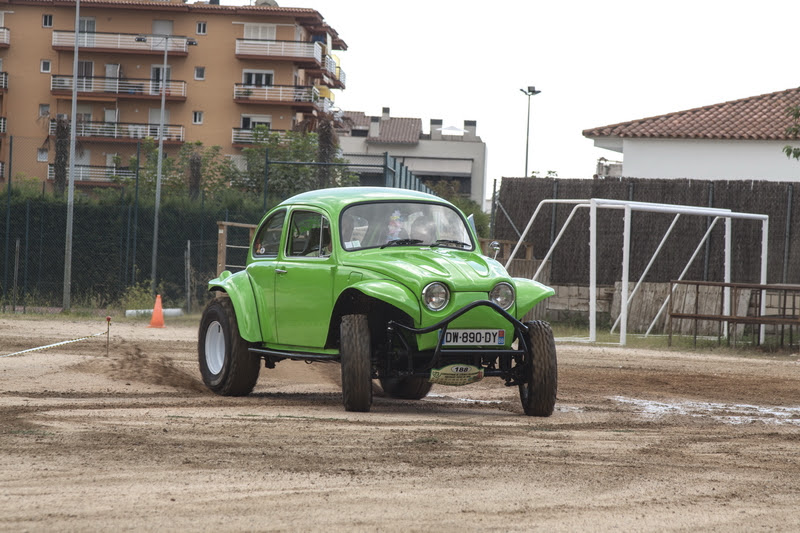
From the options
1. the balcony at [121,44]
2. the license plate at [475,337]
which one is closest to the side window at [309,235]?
the license plate at [475,337]

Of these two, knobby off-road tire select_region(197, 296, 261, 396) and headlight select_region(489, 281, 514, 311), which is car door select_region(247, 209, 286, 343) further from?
headlight select_region(489, 281, 514, 311)

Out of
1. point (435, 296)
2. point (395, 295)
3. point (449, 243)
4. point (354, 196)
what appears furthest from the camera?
point (354, 196)

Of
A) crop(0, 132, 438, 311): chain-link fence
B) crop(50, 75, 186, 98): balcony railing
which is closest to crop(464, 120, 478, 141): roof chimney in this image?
crop(50, 75, 186, 98): balcony railing

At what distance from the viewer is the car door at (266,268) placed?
37.7 ft

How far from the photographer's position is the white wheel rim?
39.4ft

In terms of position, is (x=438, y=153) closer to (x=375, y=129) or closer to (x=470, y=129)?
(x=375, y=129)

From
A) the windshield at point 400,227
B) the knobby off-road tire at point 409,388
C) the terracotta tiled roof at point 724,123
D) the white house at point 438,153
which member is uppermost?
the white house at point 438,153

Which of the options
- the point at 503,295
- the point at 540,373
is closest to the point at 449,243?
the point at 503,295

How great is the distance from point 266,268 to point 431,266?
82.0 inches

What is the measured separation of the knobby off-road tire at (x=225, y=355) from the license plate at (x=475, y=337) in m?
2.50

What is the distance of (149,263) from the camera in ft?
97.6

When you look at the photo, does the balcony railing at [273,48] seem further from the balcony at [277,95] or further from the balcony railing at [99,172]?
the balcony railing at [99,172]

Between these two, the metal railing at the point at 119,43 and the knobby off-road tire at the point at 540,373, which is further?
the metal railing at the point at 119,43

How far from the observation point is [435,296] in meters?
9.98
